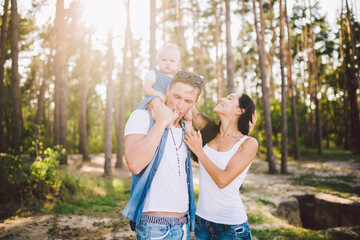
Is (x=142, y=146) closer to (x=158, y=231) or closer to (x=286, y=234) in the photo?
(x=158, y=231)

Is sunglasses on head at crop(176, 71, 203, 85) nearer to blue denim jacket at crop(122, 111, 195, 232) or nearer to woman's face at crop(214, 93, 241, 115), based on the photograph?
blue denim jacket at crop(122, 111, 195, 232)

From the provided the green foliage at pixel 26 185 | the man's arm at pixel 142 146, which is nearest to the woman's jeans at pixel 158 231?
the man's arm at pixel 142 146

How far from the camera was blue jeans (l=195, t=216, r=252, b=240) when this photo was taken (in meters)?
2.16

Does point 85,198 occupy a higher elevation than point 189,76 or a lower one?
lower

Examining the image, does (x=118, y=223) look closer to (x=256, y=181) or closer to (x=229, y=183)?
(x=229, y=183)

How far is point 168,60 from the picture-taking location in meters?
3.61

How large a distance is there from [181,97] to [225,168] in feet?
2.62

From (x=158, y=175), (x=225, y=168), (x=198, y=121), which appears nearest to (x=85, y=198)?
(x=198, y=121)

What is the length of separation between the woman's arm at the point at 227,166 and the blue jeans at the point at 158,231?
1.79ft

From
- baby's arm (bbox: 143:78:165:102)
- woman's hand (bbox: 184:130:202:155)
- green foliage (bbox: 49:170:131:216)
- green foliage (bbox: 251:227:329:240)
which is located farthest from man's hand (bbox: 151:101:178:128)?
green foliage (bbox: 49:170:131:216)

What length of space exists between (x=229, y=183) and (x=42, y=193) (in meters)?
6.80

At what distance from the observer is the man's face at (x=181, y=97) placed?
1.99 metres

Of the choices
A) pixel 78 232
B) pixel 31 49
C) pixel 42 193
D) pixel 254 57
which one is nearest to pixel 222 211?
pixel 78 232

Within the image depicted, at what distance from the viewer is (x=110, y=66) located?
500 inches
